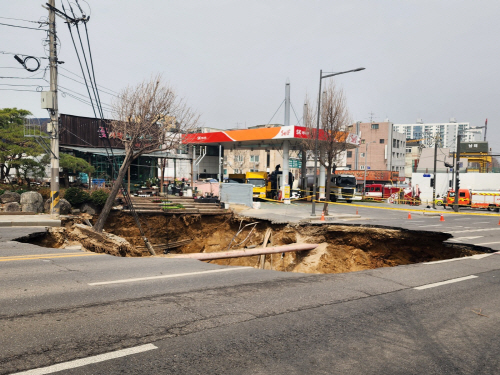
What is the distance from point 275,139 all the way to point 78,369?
28.9 m

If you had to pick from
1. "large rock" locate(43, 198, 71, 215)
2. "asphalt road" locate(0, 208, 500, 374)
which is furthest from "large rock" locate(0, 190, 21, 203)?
"asphalt road" locate(0, 208, 500, 374)

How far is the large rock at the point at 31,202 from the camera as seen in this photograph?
17.5 m

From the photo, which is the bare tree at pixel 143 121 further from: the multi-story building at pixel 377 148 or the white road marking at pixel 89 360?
the multi-story building at pixel 377 148

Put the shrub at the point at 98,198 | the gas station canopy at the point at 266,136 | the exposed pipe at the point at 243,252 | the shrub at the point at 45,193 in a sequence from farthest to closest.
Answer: the gas station canopy at the point at 266,136
the shrub at the point at 45,193
the shrub at the point at 98,198
the exposed pipe at the point at 243,252

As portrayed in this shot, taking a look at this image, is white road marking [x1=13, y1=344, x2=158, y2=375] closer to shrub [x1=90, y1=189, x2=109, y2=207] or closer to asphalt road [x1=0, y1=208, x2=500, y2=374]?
asphalt road [x1=0, y1=208, x2=500, y2=374]

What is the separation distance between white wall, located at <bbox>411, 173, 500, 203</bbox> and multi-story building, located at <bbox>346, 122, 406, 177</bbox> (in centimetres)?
3383

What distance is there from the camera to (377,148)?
87500 mm

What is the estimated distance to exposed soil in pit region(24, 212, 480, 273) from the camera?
1370 cm

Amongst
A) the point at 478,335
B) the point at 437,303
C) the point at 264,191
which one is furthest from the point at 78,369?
the point at 264,191

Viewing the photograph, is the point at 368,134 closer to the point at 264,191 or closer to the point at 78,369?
the point at 264,191

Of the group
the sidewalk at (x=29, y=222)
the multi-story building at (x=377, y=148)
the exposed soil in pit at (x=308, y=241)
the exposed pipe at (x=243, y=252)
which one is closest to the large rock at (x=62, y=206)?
the exposed soil in pit at (x=308, y=241)

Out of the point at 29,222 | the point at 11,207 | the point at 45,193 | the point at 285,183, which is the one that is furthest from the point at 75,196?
the point at 285,183

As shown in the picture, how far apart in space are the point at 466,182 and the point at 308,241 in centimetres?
4444

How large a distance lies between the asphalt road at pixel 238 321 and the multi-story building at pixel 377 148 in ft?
267
